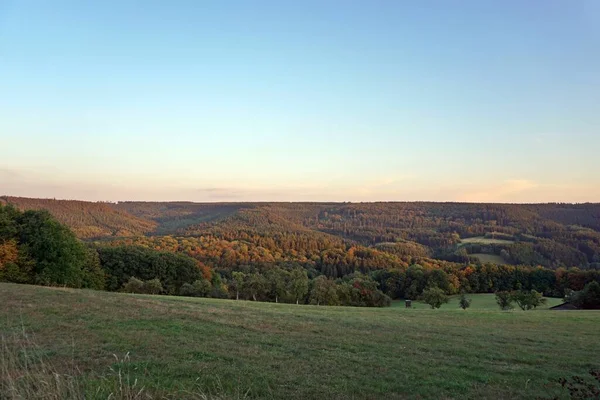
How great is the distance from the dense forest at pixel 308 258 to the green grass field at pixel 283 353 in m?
32.8

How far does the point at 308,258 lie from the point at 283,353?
11426cm

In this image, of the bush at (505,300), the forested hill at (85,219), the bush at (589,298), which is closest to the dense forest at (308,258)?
the forested hill at (85,219)

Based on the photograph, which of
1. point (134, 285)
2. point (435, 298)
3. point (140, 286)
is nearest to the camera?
point (134, 285)

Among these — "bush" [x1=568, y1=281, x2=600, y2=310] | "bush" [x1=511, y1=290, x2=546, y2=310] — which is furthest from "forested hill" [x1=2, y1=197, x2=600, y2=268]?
"bush" [x1=568, y1=281, x2=600, y2=310]

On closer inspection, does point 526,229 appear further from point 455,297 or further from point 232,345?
point 232,345

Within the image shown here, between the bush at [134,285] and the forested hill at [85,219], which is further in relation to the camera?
the forested hill at [85,219]

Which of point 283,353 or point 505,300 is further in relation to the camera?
point 505,300

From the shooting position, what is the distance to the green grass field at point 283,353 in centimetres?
876

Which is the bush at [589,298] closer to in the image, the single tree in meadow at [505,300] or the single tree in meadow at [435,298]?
the single tree in meadow at [505,300]

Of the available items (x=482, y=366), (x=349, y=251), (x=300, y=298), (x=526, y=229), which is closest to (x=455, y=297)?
(x=300, y=298)

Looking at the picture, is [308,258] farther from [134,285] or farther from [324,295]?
[134,285]

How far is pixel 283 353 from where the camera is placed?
39.1 feet

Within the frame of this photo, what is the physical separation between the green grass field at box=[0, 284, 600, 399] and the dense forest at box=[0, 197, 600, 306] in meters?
32.8

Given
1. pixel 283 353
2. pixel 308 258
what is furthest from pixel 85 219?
pixel 283 353
